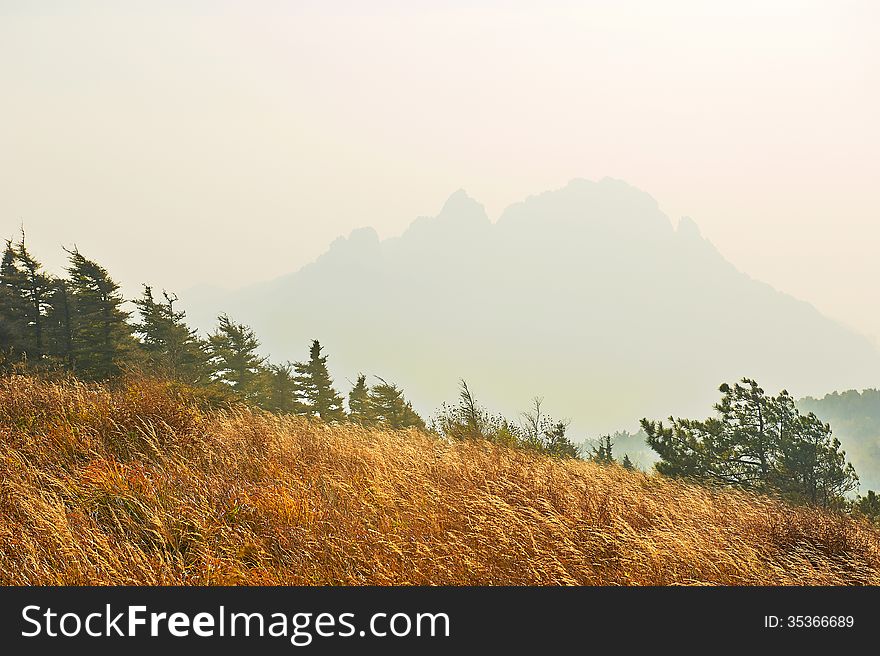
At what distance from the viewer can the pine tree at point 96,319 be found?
2005 centimetres

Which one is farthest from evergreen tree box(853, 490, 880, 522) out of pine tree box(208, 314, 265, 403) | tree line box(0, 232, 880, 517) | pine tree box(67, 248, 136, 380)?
pine tree box(208, 314, 265, 403)

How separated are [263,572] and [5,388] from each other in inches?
278

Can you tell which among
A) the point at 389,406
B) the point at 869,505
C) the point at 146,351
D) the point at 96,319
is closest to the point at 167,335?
the point at 146,351

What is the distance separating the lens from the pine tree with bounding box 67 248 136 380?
Result: 20047mm

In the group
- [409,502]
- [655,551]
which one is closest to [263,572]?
[409,502]

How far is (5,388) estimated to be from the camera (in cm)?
865

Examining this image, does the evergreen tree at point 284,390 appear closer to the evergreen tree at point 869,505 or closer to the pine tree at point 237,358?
the pine tree at point 237,358

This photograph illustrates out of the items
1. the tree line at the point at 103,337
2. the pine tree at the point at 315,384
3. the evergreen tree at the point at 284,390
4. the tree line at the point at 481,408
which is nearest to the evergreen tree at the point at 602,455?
the tree line at the point at 481,408

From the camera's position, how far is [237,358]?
107 feet

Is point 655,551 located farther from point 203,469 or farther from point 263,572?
point 203,469

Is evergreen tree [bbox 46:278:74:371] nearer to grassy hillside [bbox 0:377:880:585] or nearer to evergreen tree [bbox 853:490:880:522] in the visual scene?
grassy hillside [bbox 0:377:880:585]

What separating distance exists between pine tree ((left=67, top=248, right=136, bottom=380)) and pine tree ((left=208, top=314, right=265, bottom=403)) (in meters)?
10.3

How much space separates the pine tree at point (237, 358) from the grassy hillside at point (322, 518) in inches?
954

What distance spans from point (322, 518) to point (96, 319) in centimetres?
1928
